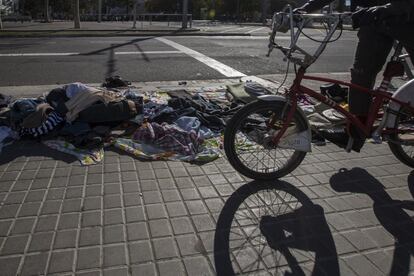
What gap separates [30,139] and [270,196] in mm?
2671

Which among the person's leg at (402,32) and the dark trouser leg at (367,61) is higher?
the person's leg at (402,32)

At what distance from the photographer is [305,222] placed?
307 centimetres

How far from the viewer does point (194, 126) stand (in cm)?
476

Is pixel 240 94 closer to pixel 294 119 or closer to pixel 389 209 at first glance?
pixel 294 119

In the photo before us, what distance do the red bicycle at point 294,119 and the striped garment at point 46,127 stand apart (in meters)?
2.09

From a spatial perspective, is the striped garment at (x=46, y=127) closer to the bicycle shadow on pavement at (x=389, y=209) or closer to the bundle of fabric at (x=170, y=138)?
the bundle of fabric at (x=170, y=138)

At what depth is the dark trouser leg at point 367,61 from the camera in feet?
12.3

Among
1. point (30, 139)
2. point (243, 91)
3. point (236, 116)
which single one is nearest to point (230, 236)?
point (236, 116)

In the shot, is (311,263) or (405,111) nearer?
(311,263)

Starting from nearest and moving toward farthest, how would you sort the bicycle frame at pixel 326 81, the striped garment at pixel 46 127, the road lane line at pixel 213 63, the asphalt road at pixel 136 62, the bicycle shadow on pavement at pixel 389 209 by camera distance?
1. the bicycle shadow on pavement at pixel 389 209
2. the bicycle frame at pixel 326 81
3. the striped garment at pixel 46 127
4. the asphalt road at pixel 136 62
5. the road lane line at pixel 213 63

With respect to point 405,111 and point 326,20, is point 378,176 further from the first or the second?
point 326,20

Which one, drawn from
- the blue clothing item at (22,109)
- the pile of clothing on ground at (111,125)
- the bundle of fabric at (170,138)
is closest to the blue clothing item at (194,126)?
the pile of clothing on ground at (111,125)

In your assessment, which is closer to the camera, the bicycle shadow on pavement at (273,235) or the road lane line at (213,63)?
the bicycle shadow on pavement at (273,235)

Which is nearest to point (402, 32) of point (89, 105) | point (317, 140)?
point (317, 140)
